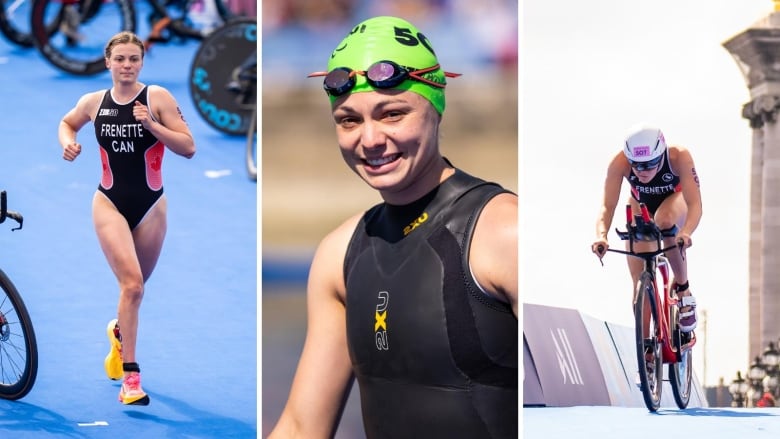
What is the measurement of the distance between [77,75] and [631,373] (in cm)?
302

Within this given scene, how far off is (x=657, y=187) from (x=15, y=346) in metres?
3.15

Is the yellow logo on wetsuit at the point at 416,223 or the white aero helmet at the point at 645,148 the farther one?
the white aero helmet at the point at 645,148

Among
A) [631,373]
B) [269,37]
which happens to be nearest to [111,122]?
[269,37]

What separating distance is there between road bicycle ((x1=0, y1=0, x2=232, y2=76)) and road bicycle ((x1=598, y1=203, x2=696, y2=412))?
224cm

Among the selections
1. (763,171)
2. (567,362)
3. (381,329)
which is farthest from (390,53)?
(763,171)

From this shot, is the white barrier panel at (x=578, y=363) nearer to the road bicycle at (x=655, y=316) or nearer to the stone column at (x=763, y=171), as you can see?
the road bicycle at (x=655, y=316)

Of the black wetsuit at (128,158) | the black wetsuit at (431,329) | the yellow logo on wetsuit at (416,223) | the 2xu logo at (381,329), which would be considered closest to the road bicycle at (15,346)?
the black wetsuit at (128,158)

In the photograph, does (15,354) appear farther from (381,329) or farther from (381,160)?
(381,160)

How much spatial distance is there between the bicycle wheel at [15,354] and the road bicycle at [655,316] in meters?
2.76

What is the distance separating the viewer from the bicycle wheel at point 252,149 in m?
6.11

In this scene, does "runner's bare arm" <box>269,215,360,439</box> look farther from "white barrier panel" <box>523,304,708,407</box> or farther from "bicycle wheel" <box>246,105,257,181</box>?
"white barrier panel" <box>523,304,708,407</box>

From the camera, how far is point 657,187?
5.98 meters

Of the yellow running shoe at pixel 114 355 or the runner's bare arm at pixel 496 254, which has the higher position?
the runner's bare arm at pixel 496 254

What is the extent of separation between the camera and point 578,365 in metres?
6.13
